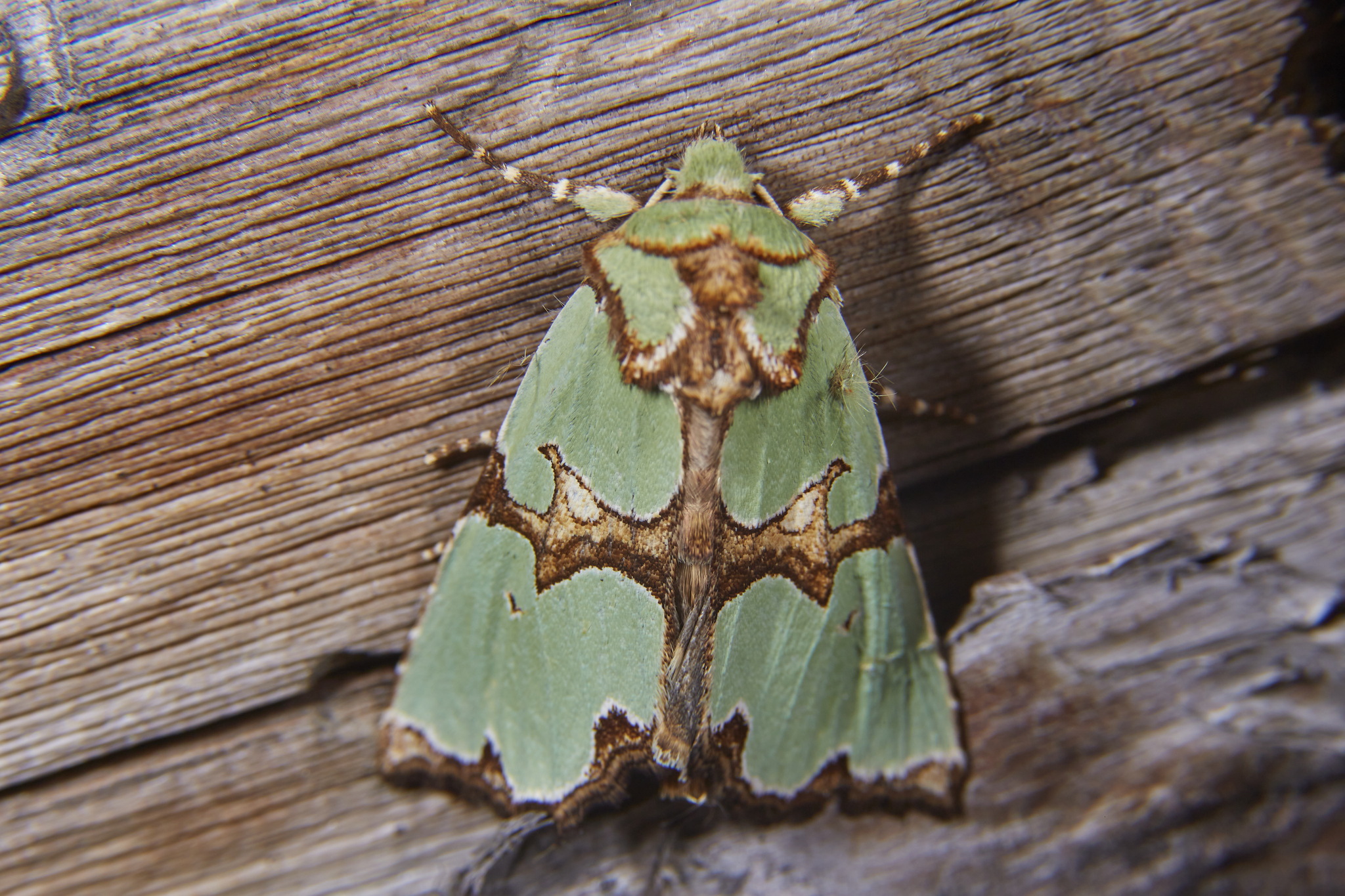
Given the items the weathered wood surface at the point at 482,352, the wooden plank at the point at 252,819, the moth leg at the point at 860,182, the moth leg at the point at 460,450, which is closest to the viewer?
the weathered wood surface at the point at 482,352

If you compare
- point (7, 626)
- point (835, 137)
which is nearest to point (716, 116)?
point (835, 137)

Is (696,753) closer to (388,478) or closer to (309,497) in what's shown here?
(388,478)

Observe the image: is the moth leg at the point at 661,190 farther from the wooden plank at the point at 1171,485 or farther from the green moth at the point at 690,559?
the wooden plank at the point at 1171,485

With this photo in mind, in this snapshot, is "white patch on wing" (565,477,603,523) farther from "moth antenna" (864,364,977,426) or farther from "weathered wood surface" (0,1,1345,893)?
"moth antenna" (864,364,977,426)

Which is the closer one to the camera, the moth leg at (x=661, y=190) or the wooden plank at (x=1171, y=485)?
the moth leg at (x=661, y=190)

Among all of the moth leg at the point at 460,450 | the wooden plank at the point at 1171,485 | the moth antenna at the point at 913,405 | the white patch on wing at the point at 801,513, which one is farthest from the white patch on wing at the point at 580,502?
the wooden plank at the point at 1171,485
